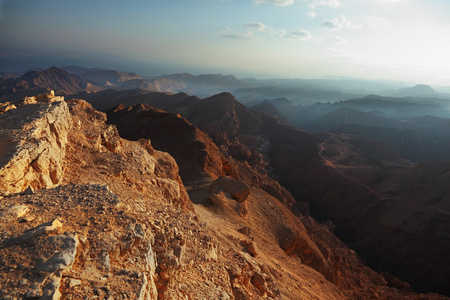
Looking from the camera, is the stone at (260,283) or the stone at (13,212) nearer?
the stone at (13,212)

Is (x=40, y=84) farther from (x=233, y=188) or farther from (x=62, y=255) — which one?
(x=62, y=255)

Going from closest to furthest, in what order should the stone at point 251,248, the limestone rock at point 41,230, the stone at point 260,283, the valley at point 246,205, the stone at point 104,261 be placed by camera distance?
the limestone rock at point 41,230 < the stone at point 104,261 < the valley at point 246,205 < the stone at point 260,283 < the stone at point 251,248

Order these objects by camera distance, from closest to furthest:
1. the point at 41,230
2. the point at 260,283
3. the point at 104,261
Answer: the point at 41,230 < the point at 104,261 < the point at 260,283

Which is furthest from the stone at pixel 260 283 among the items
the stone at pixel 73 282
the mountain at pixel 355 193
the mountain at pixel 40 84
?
the mountain at pixel 40 84

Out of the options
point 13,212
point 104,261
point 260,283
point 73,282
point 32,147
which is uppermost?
point 32,147

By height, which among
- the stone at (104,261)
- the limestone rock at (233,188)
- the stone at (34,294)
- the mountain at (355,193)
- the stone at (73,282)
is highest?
the stone at (34,294)

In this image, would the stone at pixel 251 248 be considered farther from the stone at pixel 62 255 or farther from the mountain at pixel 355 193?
the mountain at pixel 355 193

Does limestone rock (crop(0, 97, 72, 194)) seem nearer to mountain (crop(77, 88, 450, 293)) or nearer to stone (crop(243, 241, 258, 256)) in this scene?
stone (crop(243, 241, 258, 256))

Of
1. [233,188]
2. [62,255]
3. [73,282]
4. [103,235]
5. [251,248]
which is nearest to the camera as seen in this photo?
[73,282]

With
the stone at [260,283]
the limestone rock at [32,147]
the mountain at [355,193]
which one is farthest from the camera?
the mountain at [355,193]

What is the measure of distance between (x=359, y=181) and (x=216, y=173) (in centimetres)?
2945

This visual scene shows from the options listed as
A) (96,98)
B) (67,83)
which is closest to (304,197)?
(96,98)

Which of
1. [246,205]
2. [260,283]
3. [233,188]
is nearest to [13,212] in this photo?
[260,283]

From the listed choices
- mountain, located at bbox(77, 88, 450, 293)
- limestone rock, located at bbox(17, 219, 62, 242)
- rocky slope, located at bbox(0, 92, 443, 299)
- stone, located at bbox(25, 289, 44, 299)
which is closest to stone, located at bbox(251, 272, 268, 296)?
rocky slope, located at bbox(0, 92, 443, 299)
